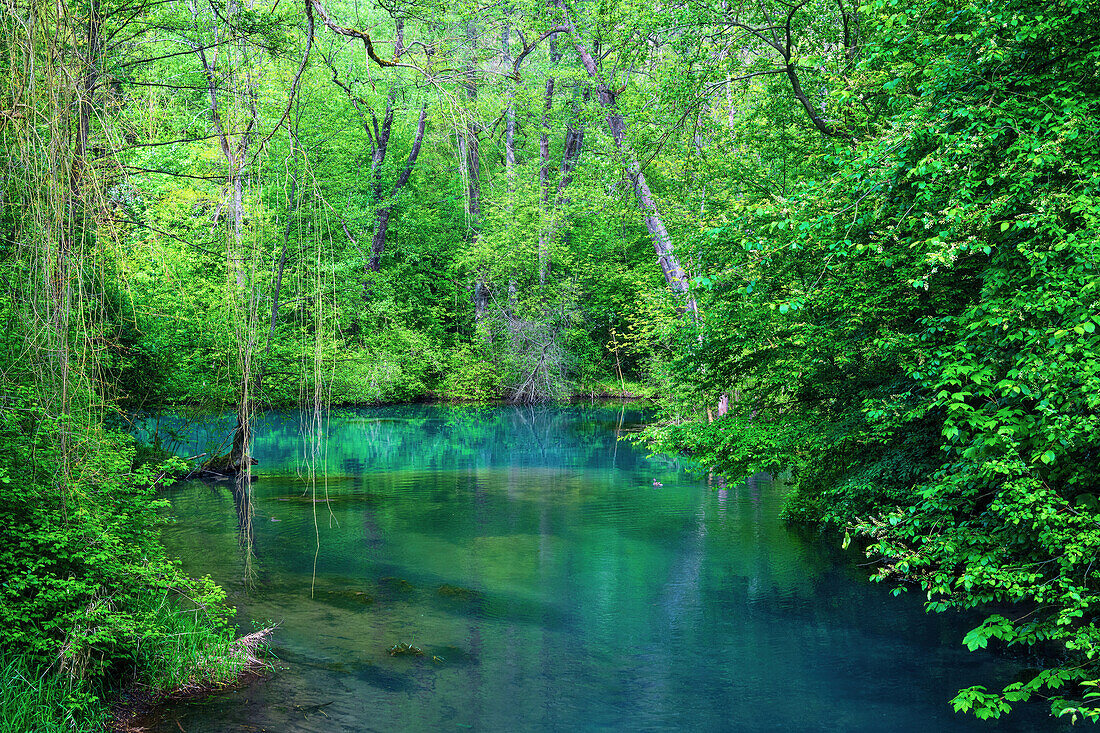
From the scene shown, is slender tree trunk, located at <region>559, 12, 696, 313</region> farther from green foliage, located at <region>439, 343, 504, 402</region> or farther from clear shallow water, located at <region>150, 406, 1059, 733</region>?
green foliage, located at <region>439, 343, 504, 402</region>

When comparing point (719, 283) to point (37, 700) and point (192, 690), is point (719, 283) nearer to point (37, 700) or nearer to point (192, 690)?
point (192, 690)

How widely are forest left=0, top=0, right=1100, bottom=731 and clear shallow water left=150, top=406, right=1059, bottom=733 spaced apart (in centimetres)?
73

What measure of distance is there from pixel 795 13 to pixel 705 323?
5041 millimetres

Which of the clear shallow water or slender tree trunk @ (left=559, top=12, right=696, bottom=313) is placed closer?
the clear shallow water

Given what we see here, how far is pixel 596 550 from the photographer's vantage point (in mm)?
12961

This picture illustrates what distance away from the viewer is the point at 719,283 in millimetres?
10469

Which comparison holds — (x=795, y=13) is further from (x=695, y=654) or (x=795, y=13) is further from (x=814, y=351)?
(x=695, y=654)

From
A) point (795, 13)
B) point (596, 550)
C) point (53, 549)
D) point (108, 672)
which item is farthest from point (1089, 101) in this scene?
point (596, 550)

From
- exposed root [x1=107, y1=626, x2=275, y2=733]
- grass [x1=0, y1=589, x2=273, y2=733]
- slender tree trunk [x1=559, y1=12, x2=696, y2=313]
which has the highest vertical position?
slender tree trunk [x1=559, y1=12, x2=696, y2=313]

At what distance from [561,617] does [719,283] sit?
14.4ft

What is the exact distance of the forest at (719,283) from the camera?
400 cm

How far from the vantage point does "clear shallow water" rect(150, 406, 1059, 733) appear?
721 centimetres

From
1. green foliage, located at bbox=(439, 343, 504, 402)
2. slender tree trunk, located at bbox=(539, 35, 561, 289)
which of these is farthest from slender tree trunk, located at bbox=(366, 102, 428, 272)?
slender tree trunk, located at bbox=(539, 35, 561, 289)

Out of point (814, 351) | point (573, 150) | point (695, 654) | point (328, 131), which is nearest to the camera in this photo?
point (695, 654)
